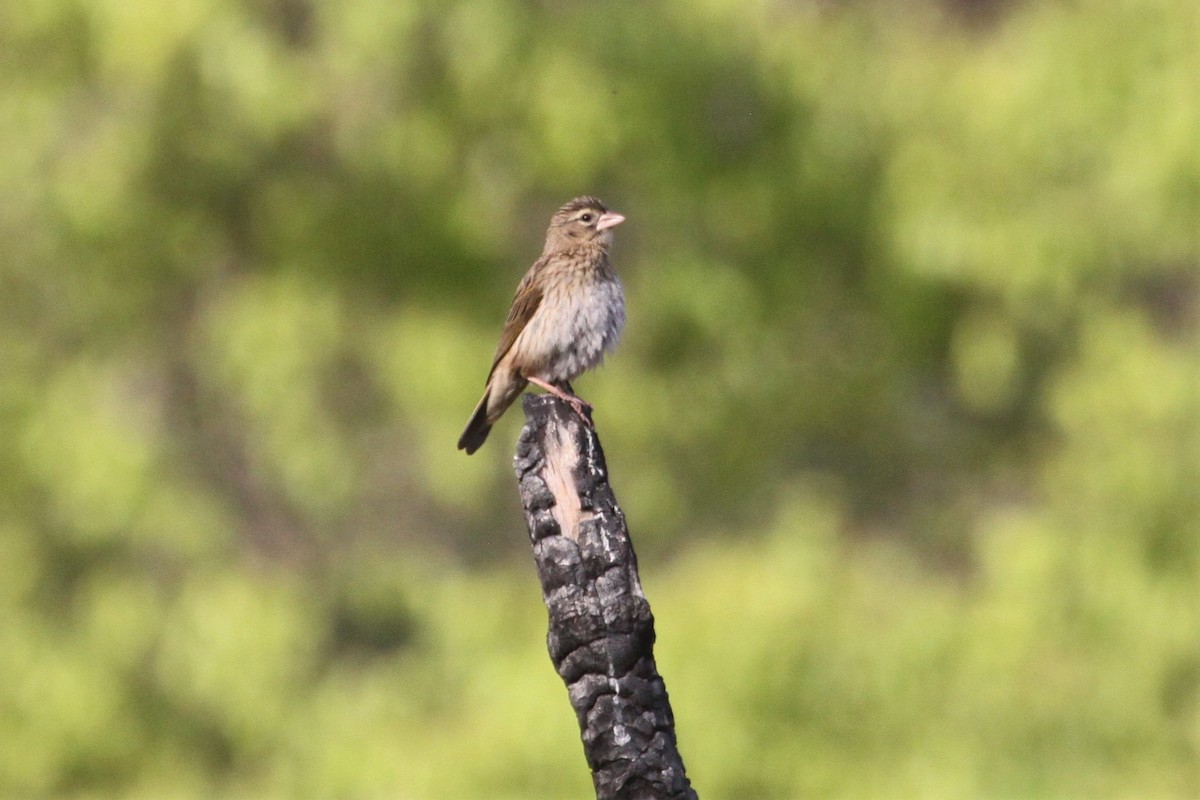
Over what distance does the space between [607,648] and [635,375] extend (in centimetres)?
946

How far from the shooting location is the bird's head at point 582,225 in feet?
26.4

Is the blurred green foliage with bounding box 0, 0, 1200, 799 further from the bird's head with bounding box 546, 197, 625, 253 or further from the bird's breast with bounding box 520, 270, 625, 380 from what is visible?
the bird's breast with bounding box 520, 270, 625, 380

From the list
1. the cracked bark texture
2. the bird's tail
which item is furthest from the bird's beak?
the cracked bark texture

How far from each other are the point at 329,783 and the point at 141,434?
2.72m

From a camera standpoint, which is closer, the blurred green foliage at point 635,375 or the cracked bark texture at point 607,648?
the cracked bark texture at point 607,648

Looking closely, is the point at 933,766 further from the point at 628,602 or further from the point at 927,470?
the point at 628,602

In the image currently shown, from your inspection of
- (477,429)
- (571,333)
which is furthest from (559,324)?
(477,429)

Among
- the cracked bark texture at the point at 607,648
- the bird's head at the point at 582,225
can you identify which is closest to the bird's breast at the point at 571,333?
the bird's head at the point at 582,225

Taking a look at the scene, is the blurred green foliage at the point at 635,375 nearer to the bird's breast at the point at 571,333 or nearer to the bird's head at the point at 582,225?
the bird's head at the point at 582,225

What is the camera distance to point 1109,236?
40.9ft

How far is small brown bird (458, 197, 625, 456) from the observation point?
7.54 m

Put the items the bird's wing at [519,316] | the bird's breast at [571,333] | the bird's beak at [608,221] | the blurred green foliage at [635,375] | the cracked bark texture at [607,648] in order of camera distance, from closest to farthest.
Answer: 1. the cracked bark texture at [607,648]
2. the bird's breast at [571,333]
3. the bird's wing at [519,316]
4. the bird's beak at [608,221]
5. the blurred green foliage at [635,375]

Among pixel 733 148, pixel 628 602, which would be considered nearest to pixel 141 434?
pixel 733 148

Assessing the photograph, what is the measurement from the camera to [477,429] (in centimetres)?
770
